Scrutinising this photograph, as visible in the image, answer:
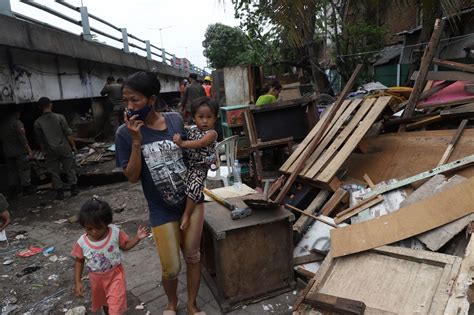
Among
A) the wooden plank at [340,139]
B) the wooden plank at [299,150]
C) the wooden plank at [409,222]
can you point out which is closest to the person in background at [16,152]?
the wooden plank at [299,150]

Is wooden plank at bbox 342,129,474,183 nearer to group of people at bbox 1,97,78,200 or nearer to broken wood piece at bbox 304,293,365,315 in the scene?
broken wood piece at bbox 304,293,365,315

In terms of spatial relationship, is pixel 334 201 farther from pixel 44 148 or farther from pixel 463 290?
pixel 44 148

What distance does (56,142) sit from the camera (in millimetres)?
6457

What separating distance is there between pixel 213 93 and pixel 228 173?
5799mm

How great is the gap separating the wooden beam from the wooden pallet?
1.99 m

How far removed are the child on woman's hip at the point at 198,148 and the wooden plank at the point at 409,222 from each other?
1066 millimetres

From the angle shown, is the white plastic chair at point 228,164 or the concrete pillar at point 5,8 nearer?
the white plastic chair at point 228,164

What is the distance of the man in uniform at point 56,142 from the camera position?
634 centimetres

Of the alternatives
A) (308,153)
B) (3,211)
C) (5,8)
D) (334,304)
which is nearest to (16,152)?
(5,8)

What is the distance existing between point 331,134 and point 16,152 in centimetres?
613

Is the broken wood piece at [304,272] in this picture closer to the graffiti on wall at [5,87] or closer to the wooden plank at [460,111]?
the wooden plank at [460,111]

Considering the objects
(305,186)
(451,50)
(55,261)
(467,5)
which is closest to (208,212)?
(305,186)

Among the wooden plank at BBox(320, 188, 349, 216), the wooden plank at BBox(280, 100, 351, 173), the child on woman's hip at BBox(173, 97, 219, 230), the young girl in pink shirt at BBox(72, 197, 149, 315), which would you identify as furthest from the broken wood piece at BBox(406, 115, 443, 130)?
the young girl in pink shirt at BBox(72, 197, 149, 315)

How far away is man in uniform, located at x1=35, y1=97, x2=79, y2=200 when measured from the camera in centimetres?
634
